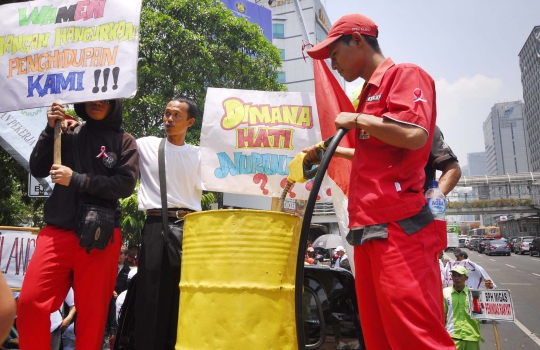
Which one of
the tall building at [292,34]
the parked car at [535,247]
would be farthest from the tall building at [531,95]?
the parked car at [535,247]

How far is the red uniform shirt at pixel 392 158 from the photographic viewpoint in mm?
1878

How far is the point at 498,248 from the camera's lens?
136 feet

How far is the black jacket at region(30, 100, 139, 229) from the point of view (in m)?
2.66

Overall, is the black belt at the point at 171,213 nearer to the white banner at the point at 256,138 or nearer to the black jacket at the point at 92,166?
the black jacket at the point at 92,166

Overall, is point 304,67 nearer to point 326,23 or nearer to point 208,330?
point 326,23

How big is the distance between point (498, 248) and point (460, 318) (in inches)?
1516

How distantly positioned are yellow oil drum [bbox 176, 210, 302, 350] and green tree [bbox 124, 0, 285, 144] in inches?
436

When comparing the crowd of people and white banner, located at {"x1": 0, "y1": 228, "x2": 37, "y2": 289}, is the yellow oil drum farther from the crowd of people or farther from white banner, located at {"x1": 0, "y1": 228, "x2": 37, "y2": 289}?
white banner, located at {"x1": 0, "y1": 228, "x2": 37, "y2": 289}

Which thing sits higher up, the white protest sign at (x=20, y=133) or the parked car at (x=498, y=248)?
the white protest sign at (x=20, y=133)

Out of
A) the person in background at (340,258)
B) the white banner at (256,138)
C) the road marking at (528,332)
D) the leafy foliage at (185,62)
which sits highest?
the leafy foliage at (185,62)

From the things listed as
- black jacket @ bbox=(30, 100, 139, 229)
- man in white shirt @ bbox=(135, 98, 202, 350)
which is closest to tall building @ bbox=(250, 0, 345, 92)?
man in white shirt @ bbox=(135, 98, 202, 350)

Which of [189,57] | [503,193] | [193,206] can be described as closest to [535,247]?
[503,193]

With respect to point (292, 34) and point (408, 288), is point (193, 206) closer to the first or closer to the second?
point (408, 288)

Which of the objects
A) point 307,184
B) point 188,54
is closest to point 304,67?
point 188,54
